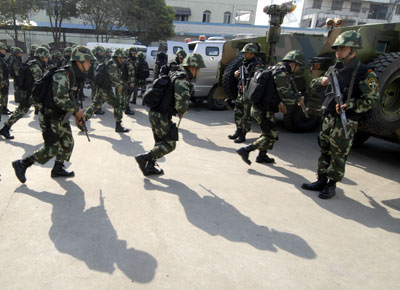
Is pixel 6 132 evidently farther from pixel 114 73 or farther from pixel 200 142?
pixel 200 142

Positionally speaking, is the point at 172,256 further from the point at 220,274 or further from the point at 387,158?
the point at 387,158

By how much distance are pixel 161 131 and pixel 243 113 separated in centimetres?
261

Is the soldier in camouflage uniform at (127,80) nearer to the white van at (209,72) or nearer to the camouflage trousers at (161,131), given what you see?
the white van at (209,72)

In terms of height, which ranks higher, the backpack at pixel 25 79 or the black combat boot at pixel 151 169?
the backpack at pixel 25 79

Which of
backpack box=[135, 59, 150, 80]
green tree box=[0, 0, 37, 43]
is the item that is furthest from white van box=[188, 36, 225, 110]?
green tree box=[0, 0, 37, 43]

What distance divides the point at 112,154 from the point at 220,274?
3.26 metres

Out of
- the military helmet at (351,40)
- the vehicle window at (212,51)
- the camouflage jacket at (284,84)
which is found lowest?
the camouflage jacket at (284,84)

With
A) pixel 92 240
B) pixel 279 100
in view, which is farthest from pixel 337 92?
pixel 92 240

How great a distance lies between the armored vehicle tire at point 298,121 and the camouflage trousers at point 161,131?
11.0ft

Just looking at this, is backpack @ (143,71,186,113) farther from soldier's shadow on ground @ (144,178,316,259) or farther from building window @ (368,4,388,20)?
building window @ (368,4,388,20)

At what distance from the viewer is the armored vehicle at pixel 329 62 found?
4336mm

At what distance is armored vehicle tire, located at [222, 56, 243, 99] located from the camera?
6562 mm

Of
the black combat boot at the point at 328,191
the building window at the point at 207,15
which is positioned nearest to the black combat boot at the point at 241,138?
the black combat boot at the point at 328,191

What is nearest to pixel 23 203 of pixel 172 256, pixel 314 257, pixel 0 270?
pixel 0 270
